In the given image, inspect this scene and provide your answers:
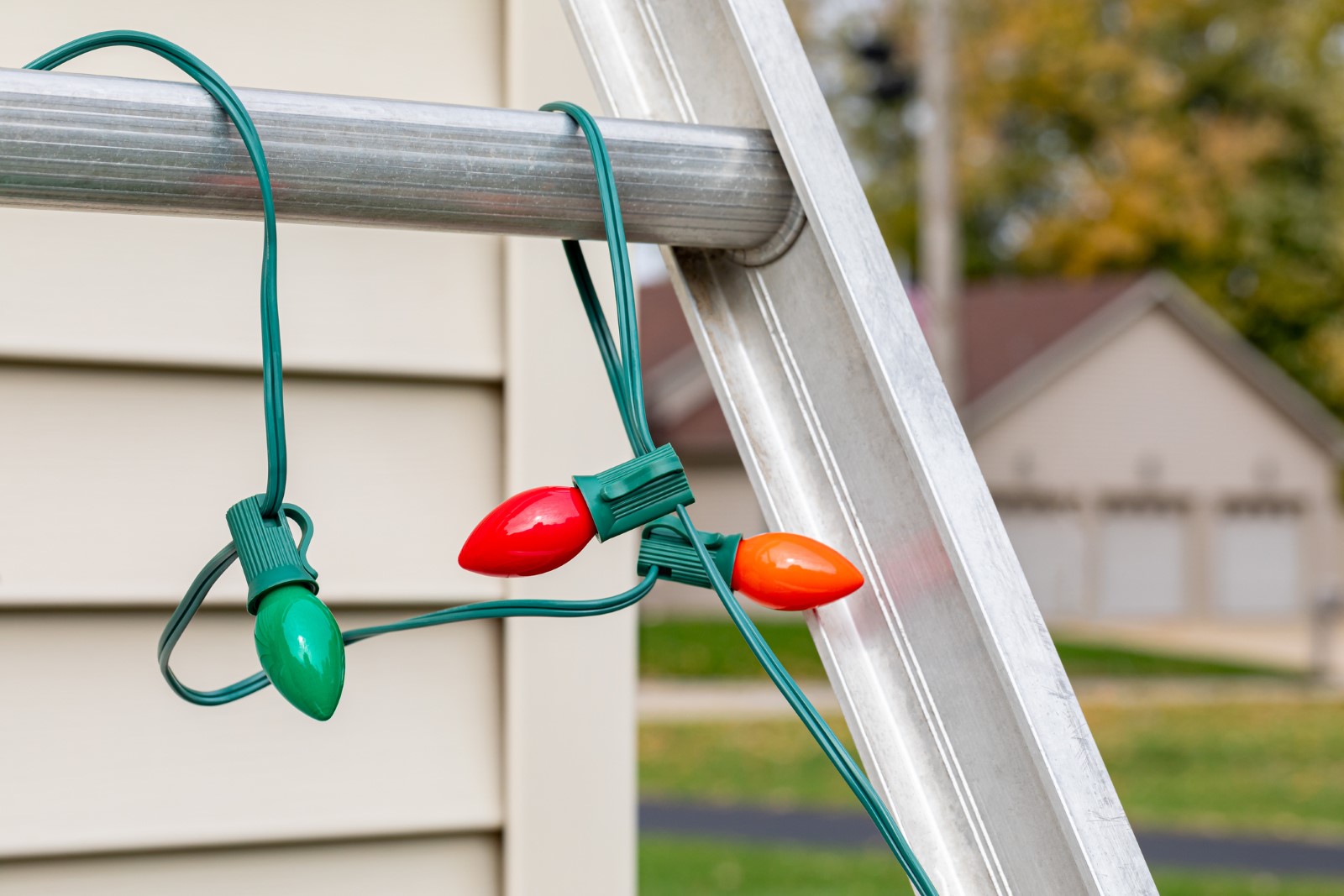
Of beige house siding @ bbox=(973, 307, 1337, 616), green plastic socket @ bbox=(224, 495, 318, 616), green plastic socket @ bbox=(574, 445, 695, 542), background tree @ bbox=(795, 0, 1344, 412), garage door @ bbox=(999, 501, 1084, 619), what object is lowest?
green plastic socket @ bbox=(224, 495, 318, 616)

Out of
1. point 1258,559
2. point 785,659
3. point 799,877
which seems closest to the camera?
→ point 799,877

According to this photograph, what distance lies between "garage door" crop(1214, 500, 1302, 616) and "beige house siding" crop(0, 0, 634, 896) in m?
22.5

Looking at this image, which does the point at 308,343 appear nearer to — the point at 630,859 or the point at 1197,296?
the point at 630,859

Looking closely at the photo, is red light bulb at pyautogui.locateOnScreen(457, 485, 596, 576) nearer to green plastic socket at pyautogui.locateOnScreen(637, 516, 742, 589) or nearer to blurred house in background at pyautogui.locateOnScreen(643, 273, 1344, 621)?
green plastic socket at pyautogui.locateOnScreen(637, 516, 742, 589)

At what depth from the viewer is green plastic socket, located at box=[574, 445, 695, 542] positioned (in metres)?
0.64

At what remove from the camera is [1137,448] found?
2158 cm

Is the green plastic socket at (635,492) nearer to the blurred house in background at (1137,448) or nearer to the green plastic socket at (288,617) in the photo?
the green plastic socket at (288,617)

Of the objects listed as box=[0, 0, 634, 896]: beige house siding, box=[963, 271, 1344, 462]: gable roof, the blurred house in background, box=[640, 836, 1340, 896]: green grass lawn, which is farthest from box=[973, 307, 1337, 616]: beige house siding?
box=[0, 0, 634, 896]: beige house siding

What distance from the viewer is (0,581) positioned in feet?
3.59

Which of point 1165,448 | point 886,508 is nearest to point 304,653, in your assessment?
point 886,508

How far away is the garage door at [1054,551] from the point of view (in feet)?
69.3

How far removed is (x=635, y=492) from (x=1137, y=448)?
22.1 m

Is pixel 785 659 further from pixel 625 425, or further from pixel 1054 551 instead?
pixel 625 425

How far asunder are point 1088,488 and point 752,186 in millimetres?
21454
